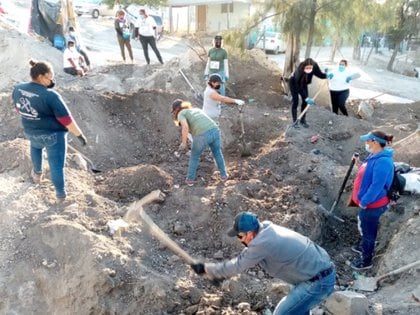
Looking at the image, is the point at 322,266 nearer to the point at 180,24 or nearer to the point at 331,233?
the point at 331,233

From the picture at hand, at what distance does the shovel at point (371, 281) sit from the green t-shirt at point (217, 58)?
231 inches

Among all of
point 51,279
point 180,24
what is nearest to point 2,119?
point 51,279

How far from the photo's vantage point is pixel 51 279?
15.8ft

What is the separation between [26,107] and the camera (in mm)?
5160

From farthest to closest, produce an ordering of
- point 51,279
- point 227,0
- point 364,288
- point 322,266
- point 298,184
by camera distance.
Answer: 1. point 227,0
2. point 298,184
3. point 364,288
4. point 51,279
5. point 322,266

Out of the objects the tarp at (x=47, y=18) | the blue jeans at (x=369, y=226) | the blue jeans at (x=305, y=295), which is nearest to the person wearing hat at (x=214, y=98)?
the blue jeans at (x=369, y=226)

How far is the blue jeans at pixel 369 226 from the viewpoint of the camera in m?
5.21

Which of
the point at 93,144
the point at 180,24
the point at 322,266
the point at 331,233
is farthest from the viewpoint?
the point at 180,24

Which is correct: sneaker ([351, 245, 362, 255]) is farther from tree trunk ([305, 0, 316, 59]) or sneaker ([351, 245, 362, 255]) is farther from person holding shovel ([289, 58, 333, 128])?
tree trunk ([305, 0, 316, 59])

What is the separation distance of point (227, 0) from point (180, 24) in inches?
170

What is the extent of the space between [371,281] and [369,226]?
1.97 feet

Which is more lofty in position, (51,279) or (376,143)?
(376,143)

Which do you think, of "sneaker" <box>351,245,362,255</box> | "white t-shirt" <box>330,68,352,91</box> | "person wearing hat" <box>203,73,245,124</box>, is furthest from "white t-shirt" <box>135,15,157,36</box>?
"sneaker" <box>351,245,362,255</box>

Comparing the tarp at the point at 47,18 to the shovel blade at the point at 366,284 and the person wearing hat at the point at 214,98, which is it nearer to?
the person wearing hat at the point at 214,98
